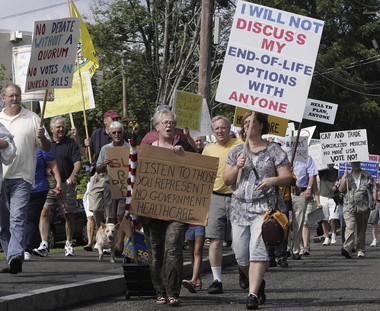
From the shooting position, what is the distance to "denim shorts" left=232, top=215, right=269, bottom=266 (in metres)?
9.30

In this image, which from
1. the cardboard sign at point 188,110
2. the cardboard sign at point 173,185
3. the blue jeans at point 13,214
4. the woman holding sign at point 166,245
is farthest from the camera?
the cardboard sign at point 188,110

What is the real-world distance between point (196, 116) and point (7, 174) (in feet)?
18.1

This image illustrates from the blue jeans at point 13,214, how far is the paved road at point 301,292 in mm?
1016

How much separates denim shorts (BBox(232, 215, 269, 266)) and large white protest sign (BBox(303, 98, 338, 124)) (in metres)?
11.2

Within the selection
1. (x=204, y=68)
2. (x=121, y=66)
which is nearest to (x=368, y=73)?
(x=121, y=66)

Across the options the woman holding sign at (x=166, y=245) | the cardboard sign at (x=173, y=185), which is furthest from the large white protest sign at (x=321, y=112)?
the woman holding sign at (x=166, y=245)

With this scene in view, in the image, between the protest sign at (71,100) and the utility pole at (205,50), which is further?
the utility pole at (205,50)

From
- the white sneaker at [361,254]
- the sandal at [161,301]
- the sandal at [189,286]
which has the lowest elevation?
the sandal at [161,301]

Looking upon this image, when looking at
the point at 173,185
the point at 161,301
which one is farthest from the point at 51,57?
the point at 161,301

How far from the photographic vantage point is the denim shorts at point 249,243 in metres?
9.30

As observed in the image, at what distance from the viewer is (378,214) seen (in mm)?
24203

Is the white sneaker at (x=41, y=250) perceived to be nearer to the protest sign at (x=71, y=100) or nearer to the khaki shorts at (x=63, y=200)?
the khaki shorts at (x=63, y=200)

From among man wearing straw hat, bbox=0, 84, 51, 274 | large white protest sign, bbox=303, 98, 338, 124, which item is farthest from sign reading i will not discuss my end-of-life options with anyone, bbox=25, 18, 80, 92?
large white protest sign, bbox=303, 98, 338, 124

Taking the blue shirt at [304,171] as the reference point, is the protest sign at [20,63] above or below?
above
